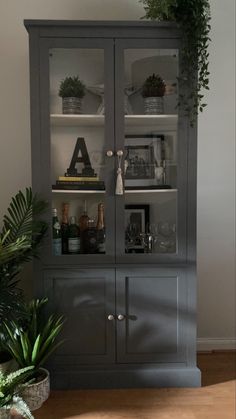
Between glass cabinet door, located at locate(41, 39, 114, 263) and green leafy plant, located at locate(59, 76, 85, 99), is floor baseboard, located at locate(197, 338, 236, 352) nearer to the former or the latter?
glass cabinet door, located at locate(41, 39, 114, 263)

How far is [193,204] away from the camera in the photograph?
6.96 ft

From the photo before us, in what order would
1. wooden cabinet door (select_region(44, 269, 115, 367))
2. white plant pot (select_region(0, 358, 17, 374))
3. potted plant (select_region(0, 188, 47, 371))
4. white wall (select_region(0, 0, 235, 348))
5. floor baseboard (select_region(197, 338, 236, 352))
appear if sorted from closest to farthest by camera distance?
potted plant (select_region(0, 188, 47, 371)) < white plant pot (select_region(0, 358, 17, 374)) < wooden cabinet door (select_region(44, 269, 115, 367)) < white wall (select_region(0, 0, 235, 348)) < floor baseboard (select_region(197, 338, 236, 352))

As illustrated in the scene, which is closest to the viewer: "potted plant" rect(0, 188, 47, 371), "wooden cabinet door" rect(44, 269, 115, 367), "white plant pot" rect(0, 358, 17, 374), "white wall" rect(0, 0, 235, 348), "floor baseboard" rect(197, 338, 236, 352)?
"potted plant" rect(0, 188, 47, 371)

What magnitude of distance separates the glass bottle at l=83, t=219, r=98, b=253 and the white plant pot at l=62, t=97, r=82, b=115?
0.60 m

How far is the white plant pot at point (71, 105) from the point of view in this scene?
7.02ft

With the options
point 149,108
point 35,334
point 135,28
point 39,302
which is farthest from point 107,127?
point 35,334

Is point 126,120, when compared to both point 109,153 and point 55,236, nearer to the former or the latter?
point 109,153

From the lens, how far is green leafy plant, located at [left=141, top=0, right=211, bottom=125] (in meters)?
1.97

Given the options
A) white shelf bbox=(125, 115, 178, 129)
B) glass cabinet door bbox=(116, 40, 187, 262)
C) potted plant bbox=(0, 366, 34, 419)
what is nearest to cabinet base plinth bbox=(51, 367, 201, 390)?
potted plant bbox=(0, 366, 34, 419)

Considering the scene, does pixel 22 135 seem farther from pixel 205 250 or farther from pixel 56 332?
pixel 205 250

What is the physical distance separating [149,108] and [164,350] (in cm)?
133

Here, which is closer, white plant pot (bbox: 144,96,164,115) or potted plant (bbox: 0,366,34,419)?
potted plant (bbox: 0,366,34,419)

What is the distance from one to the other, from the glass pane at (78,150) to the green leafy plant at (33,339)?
1.17 feet

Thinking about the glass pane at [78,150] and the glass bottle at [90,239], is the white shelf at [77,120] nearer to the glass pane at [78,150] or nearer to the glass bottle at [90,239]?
the glass pane at [78,150]
